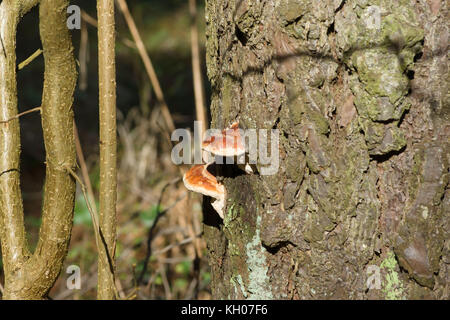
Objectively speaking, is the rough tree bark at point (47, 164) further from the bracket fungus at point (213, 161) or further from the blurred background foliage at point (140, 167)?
the bracket fungus at point (213, 161)

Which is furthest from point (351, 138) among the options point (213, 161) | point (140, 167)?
point (140, 167)

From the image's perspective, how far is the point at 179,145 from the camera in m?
5.53

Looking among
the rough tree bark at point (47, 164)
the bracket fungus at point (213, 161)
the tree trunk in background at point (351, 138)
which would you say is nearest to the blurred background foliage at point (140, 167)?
the rough tree bark at point (47, 164)

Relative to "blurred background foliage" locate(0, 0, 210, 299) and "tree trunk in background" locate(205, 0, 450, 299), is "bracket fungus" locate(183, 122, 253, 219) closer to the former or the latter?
"tree trunk in background" locate(205, 0, 450, 299)

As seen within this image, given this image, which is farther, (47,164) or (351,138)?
(47,164)

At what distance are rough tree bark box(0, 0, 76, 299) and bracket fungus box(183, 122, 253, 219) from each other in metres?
0.57

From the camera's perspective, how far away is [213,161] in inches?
81.8

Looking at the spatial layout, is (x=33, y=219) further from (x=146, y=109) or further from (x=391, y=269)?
(x=391, y=269)

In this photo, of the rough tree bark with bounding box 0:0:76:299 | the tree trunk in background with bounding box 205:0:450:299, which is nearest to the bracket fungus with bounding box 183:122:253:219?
the tree trunk in background with bounding box 205:0:450:299

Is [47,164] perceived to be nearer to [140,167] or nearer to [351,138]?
[351,138]

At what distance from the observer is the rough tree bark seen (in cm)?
204

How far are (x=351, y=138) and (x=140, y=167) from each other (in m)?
4.17
